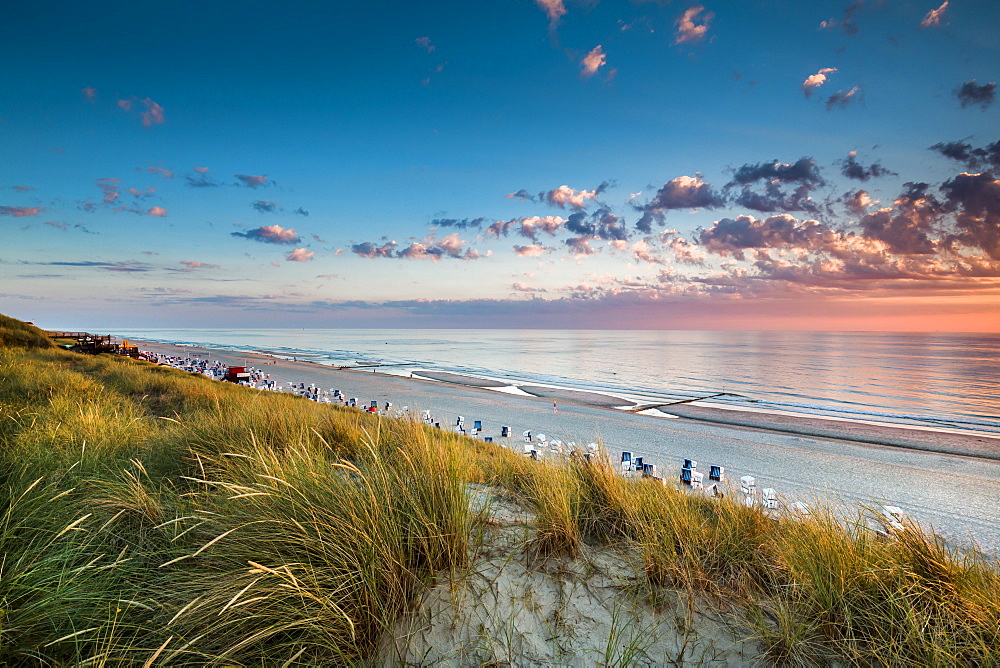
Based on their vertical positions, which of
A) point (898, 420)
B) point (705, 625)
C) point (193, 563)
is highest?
point (193, 563)

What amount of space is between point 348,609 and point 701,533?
8.44ft

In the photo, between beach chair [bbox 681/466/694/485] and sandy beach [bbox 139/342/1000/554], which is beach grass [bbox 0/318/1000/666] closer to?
sandy beach [bbox 139/342/1000/554]

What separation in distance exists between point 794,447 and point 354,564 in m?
19.7

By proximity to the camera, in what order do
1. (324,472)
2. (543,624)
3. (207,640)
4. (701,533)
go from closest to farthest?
(207,640)
(543,624)
(324,472)
(701,533)

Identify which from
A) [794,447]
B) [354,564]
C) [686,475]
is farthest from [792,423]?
[354,564]

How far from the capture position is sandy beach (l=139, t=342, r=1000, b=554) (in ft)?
38.2

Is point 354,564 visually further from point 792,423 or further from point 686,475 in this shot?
point 792,423

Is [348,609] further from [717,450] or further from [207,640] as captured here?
[717,450]

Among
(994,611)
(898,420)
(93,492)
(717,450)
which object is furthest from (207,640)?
(898,420)

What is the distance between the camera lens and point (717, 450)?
54.5 feet

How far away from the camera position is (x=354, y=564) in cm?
255

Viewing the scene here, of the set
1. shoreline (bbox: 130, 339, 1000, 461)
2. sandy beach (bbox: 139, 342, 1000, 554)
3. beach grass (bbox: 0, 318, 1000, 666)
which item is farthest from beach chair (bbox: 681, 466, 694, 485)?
shoreline (bbox: 130, 339, 1000, 461)

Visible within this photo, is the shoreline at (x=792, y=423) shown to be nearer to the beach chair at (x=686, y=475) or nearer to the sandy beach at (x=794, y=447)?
the sandy beach at (x=794, y=447)

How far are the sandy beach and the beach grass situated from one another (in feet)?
9.57
